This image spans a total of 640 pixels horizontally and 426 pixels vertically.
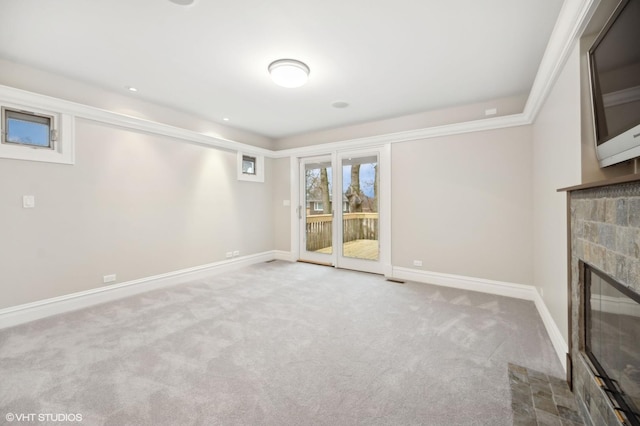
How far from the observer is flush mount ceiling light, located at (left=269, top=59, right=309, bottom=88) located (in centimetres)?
265

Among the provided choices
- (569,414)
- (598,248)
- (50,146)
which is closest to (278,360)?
(569,414)

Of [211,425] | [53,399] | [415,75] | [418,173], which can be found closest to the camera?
[211,425]

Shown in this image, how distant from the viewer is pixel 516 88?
10.7 ft

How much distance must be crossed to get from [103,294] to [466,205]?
193 inches

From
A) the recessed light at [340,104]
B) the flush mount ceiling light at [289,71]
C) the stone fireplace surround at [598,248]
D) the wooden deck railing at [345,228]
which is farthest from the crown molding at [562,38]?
the wooden deck railing at [345,228]

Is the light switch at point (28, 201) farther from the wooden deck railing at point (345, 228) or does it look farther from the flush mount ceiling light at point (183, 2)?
the wooden deck railing at point (345, 228)

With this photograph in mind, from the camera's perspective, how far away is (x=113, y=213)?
3.41 m

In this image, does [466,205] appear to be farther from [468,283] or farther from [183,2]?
[183,2]

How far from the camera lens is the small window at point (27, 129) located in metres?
2.69

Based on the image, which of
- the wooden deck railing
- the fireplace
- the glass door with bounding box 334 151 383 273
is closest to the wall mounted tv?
the fireplace

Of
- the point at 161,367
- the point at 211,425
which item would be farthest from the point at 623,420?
the point at 161,367

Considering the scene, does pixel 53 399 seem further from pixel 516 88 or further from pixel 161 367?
pixel 516 88

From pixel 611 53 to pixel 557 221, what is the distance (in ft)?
4.49

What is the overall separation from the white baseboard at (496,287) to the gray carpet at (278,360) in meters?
0.10
